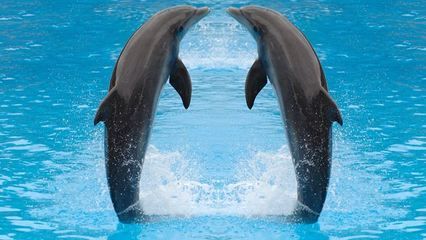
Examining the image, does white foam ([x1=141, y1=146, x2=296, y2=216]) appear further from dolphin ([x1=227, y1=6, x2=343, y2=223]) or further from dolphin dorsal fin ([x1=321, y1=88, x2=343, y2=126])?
dolphin dorsal fin ([x1=321, y1=88, x2=343, y2=126])

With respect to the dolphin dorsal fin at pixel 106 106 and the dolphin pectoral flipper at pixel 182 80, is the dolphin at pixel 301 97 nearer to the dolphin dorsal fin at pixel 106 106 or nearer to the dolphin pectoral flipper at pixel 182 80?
the dolphin pectoral flipper at pixel 182 80

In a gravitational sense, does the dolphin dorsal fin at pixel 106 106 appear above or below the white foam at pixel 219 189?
above

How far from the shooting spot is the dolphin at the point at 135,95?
874cm

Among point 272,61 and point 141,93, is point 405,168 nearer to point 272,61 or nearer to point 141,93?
point 272,61

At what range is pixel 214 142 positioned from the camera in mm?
12156

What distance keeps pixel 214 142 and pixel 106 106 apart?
370 cm

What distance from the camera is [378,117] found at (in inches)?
521

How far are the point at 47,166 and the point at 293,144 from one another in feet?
11.3

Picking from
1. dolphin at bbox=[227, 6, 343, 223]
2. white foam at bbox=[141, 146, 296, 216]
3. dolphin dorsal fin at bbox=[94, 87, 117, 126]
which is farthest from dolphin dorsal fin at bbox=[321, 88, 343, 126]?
dolphin dorsal fin at bbox=[94, 87, 117, 126]

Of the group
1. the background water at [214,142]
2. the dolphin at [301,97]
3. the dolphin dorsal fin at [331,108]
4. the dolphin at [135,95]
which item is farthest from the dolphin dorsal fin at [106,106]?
the dolphin dorsal fin at [331,108]

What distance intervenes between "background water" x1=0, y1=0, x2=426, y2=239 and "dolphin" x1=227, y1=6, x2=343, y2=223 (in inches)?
28.0

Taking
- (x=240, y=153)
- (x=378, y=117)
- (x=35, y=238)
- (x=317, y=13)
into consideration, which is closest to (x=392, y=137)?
(x=378, y=117)

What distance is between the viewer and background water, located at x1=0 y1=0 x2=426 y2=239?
9.66 meters

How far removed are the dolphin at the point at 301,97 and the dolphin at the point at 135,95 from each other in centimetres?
79
